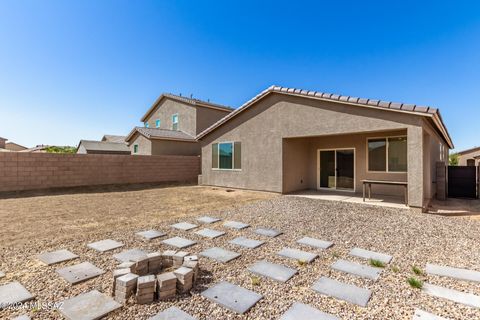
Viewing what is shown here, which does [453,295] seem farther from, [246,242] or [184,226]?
[184,226]

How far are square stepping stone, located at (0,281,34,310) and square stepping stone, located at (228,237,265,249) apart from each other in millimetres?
3310

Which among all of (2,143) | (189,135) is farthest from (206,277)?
(2,143)

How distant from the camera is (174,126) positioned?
24359mm

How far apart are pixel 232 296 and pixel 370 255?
9.64 ft

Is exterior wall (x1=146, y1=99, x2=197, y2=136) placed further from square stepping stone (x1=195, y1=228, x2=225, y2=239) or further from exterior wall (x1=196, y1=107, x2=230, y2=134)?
square stepping stone (x1=195, y1=228, x2=225, y2=239)

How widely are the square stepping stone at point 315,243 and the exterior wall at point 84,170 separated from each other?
13902 millimetres

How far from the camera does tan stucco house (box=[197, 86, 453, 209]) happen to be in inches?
329

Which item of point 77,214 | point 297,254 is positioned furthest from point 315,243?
point 77,214

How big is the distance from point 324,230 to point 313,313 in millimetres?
3617

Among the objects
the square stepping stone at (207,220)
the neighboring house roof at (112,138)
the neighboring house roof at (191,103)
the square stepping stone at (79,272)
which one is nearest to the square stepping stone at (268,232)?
the square stepping stone at (207,220)

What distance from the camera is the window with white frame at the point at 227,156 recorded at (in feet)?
43.9

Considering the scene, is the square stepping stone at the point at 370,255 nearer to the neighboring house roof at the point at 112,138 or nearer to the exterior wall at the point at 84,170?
the exterior wall at the point at 84,170

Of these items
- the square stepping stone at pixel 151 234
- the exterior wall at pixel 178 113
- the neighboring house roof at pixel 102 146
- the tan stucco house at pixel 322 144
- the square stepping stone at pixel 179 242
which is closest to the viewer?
the square stepping stone at pixel 179 242

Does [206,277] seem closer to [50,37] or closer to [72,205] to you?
[72,205]
